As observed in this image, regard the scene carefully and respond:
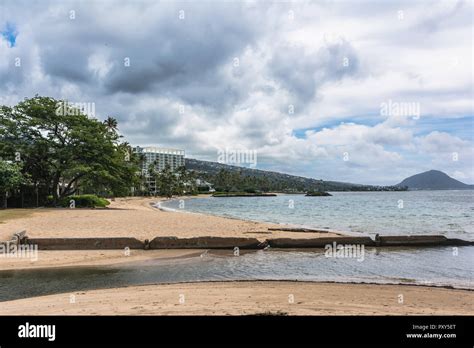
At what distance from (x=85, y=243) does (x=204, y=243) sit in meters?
5.64

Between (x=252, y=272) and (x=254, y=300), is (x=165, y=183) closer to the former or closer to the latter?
(x=252, y=272)

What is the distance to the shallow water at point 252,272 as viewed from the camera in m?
12.9

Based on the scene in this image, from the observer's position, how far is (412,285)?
12.7 m

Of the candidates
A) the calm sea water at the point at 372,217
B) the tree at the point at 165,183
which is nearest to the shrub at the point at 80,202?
the calm sea water at the point at 372,217

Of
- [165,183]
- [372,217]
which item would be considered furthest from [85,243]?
[165,183]

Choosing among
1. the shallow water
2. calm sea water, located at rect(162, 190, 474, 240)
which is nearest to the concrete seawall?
the shallow water

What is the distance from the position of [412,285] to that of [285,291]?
4.32 m

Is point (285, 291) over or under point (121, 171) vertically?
under

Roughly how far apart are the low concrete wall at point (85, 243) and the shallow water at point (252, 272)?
365cm

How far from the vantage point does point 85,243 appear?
64.4ft

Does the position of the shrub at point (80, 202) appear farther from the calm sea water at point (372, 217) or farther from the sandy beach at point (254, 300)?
the sandy beach at point (254, 300)

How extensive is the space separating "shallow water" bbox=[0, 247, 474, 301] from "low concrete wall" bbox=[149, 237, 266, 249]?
4.82 feet
